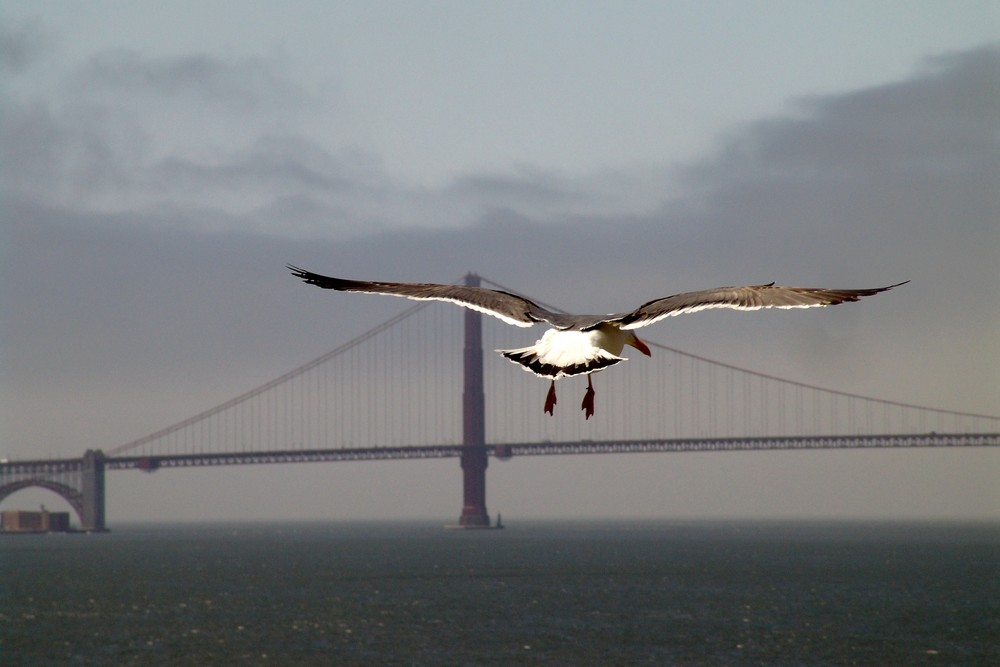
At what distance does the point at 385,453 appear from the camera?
544ft

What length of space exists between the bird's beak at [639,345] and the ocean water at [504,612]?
60766mm

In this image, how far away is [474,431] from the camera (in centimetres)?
17150

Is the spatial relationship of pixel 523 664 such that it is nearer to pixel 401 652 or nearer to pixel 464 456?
pixel 401 652

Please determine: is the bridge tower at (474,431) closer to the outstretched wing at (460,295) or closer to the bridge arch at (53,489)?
the bridge arch at (53,489)

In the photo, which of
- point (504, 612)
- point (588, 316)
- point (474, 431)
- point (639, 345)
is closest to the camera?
point (639, 345)

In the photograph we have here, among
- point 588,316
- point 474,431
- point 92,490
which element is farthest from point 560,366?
point 92,490

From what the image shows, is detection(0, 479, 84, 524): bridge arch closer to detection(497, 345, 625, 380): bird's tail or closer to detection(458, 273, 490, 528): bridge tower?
detection(458, 273, 490, 528): bridge tower

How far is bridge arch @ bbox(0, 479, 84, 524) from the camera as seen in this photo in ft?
623

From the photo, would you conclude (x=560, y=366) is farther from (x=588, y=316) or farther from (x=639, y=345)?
(x=588, y=316)

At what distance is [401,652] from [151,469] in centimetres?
11654

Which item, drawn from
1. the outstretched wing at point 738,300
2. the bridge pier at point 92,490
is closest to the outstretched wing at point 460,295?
the outstretched wing at point 738,300

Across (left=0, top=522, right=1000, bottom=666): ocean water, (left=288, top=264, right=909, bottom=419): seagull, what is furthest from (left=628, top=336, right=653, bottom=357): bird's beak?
(left=0, top=522, right=1000, bottom=666): ocean water

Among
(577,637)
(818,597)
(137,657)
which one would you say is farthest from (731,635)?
(137,657)

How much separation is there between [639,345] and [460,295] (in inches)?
53.8
